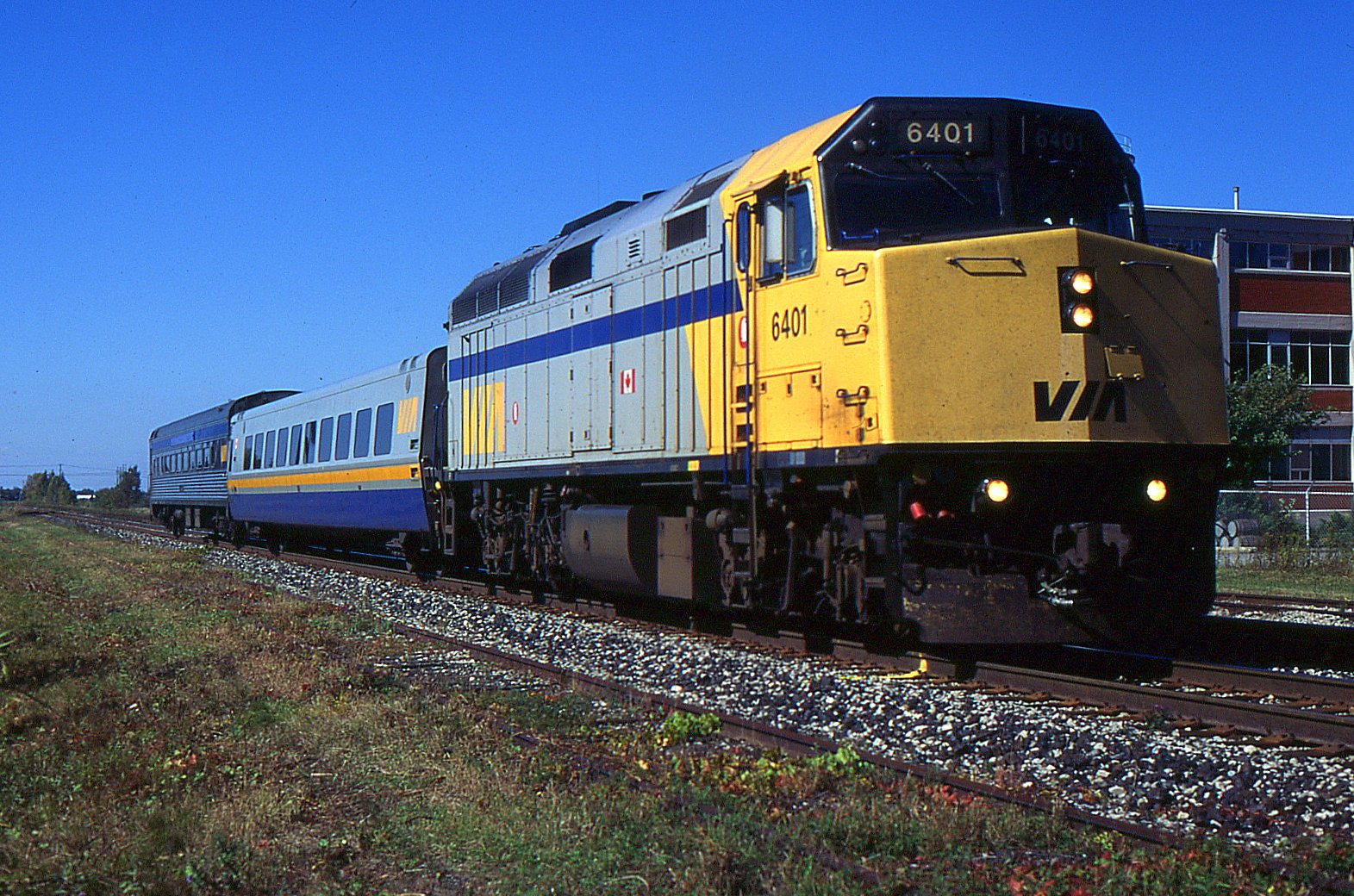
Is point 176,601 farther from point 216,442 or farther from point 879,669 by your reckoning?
point 216,442

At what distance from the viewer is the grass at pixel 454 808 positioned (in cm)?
447

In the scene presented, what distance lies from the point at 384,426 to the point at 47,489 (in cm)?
11879

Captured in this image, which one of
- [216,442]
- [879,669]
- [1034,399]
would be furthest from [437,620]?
[216,442]

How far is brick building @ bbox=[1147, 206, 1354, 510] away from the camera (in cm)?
3691

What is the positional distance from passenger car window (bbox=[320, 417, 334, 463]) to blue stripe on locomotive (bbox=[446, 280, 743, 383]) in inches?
283

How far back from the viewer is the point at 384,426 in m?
19.9

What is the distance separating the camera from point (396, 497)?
1900 cm

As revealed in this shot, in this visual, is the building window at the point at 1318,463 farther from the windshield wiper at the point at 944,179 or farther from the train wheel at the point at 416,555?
the windshield wiper at the point at 944,179

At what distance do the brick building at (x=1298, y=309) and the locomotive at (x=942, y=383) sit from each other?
29763mm

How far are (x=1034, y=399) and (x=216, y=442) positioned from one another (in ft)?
92.2

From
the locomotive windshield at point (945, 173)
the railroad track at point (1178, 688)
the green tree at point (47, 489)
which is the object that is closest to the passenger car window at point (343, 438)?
the railroad track at point (1178, 688)

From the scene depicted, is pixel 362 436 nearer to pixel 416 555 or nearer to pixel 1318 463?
pixel 416 555

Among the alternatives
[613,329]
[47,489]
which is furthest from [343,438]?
[47,489]

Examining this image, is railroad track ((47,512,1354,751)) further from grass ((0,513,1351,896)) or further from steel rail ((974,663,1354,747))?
grass ((0,513,1351,896))
